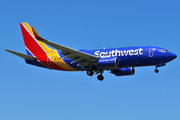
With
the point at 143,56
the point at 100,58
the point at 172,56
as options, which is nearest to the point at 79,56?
the point at 100,58

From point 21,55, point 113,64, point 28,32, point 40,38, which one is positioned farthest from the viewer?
point 28,32

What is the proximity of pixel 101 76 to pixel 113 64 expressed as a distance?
6788 mm

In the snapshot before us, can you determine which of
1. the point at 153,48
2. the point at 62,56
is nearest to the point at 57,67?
the point at 62,56

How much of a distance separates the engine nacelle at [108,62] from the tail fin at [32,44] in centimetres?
1013

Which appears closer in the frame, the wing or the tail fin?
the wing

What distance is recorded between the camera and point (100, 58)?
4669 centimetres

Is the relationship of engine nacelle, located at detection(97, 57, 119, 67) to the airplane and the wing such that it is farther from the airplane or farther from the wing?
the wing

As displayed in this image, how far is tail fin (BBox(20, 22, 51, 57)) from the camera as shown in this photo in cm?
5206

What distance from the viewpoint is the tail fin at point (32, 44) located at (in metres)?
52.1

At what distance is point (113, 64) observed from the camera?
44875 millimetres

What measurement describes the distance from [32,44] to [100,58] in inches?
513

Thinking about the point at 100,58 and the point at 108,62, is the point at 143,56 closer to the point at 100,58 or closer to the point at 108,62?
the point at 108,62

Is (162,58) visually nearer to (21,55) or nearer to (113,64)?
(113,64)

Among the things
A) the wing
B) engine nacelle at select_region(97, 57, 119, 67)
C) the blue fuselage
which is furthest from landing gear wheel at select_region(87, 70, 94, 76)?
the blue fuselage
